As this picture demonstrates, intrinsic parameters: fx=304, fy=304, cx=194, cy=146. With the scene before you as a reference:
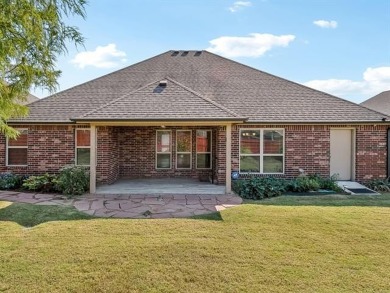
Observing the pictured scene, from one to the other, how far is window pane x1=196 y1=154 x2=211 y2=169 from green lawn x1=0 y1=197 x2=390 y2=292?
6.94 m

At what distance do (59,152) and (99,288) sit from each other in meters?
9.59

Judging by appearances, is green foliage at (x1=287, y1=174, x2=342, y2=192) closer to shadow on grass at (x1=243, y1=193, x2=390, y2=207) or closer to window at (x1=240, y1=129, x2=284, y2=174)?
shadow on grass at (x1=243, y1=193, x2=390, y2=207)

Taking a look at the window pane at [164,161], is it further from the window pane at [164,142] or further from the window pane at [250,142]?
the window pane at [250,142]

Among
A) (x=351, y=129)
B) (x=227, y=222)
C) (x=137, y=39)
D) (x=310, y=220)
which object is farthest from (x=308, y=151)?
(x=137, y=39)

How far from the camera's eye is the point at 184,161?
14.5 meters

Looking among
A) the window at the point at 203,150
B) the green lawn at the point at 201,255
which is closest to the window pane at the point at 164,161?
the window at the point at 203,150

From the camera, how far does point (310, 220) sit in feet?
24.2

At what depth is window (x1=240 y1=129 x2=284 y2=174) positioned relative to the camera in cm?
1254

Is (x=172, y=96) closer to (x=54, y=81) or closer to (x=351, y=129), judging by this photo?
(x=54, y=81)

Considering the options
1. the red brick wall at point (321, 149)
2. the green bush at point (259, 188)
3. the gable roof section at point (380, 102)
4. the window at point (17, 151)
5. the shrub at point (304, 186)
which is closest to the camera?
the green bush at point (259, 188)

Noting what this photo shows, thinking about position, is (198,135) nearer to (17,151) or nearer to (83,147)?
(83,147)

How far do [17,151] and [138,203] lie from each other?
696 cm

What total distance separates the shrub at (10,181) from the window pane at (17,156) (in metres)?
0.88

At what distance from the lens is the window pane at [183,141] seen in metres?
14.5
